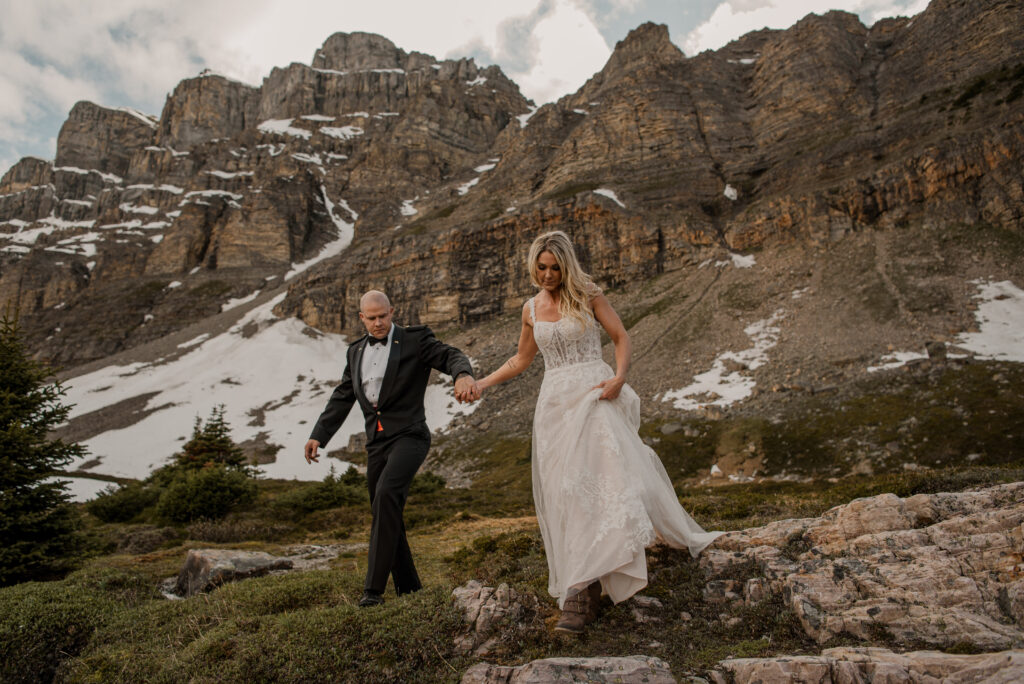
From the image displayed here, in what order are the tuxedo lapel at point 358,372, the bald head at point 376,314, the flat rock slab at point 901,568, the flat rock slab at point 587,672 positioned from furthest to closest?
the bald head at point 376,314
the tuxedo lapel at point 358,372
the flat rock slab at point 901,568
the flat rock slab at point 587,672

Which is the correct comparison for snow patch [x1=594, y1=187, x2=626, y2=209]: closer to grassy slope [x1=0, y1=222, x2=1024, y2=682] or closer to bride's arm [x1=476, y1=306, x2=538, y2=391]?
grassy slope [x1=0, y1=222, x2=1024, y2=682]

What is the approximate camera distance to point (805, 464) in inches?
1145

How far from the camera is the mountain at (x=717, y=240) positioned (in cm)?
4216

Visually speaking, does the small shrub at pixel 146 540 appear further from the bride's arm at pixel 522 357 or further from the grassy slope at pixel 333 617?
the bride's arm at pixel 522 357

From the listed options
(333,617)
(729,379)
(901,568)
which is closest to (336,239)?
(729,379)

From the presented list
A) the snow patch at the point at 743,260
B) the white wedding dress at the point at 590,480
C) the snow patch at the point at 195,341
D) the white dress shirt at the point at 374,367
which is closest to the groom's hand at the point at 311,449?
the white dress shirt at the point at 374,367

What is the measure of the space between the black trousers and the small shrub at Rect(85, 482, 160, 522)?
2530cm

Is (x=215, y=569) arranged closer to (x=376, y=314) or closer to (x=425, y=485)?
(x=376, y=314)

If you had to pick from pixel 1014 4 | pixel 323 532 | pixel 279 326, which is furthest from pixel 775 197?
pixel 279 326

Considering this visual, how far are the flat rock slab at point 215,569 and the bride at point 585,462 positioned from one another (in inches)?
210

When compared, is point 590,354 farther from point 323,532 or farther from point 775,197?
point 775,197

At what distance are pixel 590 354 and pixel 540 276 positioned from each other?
3.11 feet

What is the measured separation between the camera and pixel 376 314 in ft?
19.0

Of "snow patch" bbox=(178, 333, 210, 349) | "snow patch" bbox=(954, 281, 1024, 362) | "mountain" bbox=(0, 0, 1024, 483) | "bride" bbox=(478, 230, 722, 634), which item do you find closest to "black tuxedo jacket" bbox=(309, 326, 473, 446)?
"bride" bbox=(478, 230, 722, 634)
